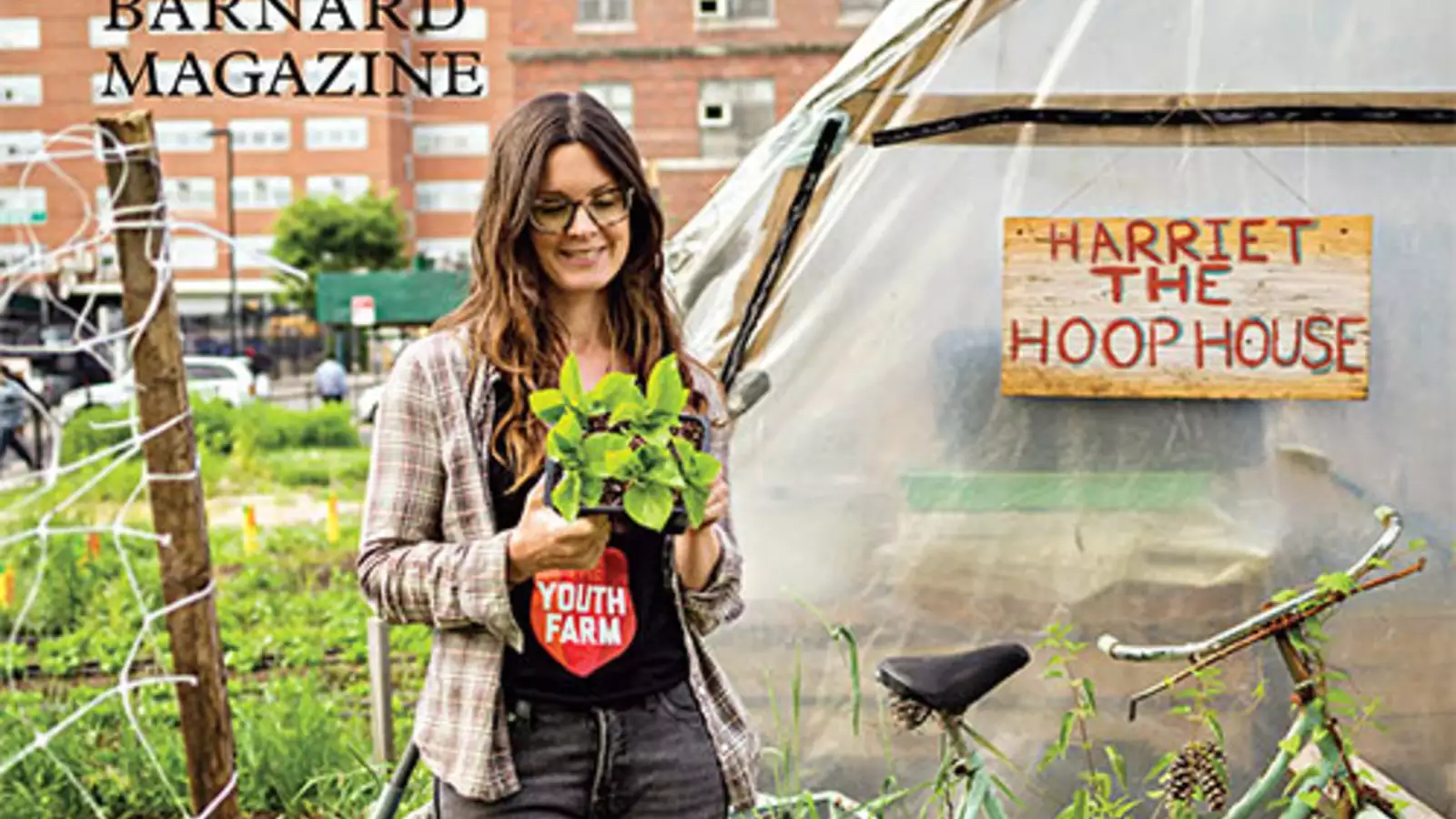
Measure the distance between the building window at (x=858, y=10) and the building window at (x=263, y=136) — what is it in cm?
2240

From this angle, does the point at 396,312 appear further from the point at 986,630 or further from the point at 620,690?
the point at 620,690

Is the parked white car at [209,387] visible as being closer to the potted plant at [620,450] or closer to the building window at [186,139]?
the building window at [186,139]

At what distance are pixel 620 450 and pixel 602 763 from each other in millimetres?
442

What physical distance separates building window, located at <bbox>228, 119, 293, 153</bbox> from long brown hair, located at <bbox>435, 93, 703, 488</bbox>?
24.7m

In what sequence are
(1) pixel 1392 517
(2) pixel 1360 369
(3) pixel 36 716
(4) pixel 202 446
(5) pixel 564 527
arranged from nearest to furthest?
1. (5) pixel 564 527
2. (1) pixel 1392 517
3. (2) pixel 1360 369
4. (3) pixel 36 716
5. (4) pixel 202 446

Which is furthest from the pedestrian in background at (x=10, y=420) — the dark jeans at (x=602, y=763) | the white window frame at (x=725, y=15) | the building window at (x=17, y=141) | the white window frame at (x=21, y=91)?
the dark jeans at (x=602, y=763)

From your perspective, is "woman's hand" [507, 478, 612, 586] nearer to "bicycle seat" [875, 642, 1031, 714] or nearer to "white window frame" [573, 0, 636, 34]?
"bicycle seat" [875, 642, 1031, 714]

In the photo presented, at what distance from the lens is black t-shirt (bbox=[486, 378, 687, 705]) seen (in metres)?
2.08

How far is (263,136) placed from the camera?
39.4 meters

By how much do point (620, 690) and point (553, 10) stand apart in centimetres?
312

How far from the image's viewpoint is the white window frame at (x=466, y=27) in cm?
456

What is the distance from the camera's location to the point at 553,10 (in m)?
4.85

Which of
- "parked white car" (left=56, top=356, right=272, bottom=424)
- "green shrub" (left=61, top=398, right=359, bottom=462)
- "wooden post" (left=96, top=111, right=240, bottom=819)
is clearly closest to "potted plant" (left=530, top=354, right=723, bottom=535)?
"wooden post" (left=96, top=111, right=240, bottom=819)

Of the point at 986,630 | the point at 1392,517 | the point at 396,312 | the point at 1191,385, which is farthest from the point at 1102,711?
the point at 396,312
